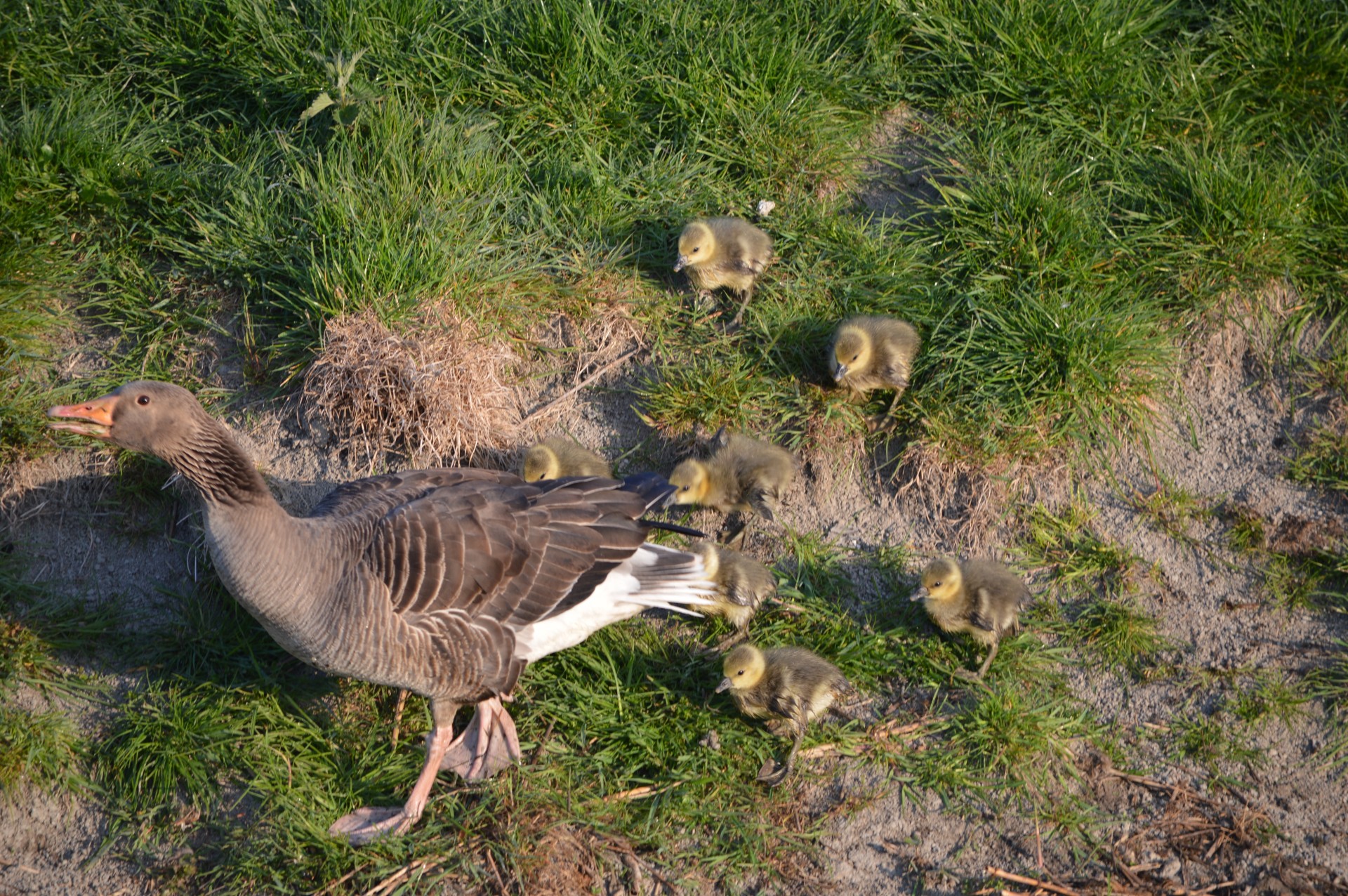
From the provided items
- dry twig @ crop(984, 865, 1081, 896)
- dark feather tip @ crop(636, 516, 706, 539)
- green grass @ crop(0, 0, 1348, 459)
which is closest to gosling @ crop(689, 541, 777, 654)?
dark feather tip @ crop(636, 516, 706, 539)

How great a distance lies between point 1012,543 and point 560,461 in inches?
86.2

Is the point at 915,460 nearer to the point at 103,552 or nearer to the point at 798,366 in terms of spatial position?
the point at 798,366

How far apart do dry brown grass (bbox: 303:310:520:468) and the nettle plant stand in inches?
44.5

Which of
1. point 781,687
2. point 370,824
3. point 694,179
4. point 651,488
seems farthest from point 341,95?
point 781,687

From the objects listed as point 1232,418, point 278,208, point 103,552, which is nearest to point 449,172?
point 278,208

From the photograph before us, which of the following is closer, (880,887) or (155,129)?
(880,887)

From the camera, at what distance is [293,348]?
5496 mm

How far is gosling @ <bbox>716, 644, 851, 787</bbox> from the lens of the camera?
14.6 ft

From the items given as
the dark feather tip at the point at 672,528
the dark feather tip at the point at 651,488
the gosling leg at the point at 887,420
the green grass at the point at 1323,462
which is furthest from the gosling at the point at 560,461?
the green grass at the point at 1323,462

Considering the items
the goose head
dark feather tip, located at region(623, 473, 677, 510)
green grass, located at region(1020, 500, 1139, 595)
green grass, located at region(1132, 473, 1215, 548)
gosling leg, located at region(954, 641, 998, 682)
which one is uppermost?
the goose head

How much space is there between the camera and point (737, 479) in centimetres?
505

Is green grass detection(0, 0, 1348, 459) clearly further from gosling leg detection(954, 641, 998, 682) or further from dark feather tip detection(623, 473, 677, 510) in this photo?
gosling leg detection(954, 641, 998, 682)

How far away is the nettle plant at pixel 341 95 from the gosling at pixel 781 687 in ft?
11.2

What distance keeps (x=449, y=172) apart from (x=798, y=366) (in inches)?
82.0
